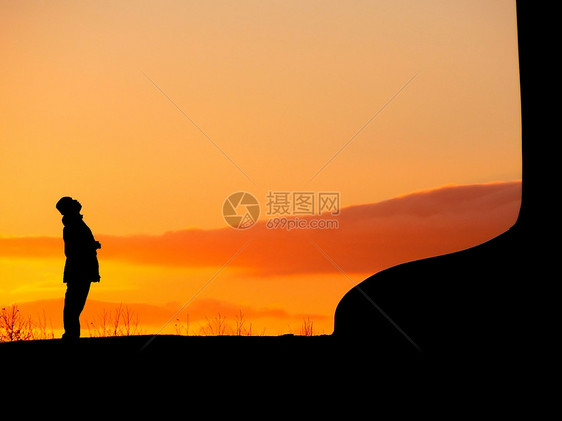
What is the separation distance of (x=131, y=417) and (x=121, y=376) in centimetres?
148

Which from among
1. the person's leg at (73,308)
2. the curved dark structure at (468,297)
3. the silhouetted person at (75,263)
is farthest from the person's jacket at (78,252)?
the curved dark structure at (468,297)

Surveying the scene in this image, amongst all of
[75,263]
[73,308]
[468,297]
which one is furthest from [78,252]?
[468,297]

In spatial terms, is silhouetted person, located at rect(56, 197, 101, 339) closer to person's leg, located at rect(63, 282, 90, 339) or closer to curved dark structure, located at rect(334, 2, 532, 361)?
person's leg, located at rect(63, 282, 90, 339)

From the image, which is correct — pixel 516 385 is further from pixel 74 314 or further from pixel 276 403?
pixel 74 314

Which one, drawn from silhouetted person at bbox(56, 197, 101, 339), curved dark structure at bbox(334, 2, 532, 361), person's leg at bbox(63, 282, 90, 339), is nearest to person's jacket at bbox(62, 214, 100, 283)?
silhouetted person at bbox(56, 197, 101, 339)

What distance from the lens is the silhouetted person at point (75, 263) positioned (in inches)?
451

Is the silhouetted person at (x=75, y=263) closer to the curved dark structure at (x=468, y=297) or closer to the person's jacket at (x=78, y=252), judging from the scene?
the person's jacket at (x=78, y=252)

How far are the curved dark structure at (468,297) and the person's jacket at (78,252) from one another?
15.2 feet

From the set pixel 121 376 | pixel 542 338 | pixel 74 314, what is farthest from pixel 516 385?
pixel 74 314

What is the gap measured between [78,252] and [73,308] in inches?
32.5

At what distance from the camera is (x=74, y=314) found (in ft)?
37.6

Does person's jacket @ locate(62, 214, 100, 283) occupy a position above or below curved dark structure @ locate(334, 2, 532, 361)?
above

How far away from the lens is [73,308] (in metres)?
11.5

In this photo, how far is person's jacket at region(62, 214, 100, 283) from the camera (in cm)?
1146
